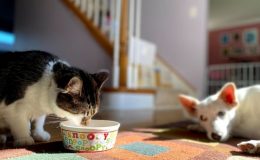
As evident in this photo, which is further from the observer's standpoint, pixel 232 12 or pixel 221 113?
pixel 232 12

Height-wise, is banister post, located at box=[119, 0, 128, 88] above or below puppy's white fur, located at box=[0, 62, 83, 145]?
above

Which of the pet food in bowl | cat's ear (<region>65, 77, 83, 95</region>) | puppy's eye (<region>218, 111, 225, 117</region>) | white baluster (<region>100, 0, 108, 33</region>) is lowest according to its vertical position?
the pet food in bowl

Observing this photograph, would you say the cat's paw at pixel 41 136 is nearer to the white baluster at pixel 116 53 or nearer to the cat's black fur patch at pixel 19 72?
the cat's black fur patch at pixel 19 72

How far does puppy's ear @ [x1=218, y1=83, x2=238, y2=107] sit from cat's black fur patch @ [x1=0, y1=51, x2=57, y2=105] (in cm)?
88

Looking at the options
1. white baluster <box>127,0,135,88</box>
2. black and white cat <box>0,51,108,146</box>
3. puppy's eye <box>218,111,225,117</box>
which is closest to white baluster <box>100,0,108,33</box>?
white baluster <box>127,0,135,88</box>

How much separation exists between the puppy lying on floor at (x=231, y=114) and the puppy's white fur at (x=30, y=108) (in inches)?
27.8

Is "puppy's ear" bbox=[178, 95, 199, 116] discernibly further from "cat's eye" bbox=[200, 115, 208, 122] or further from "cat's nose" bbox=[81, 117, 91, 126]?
"cat's nose" bbox=[81, 117, 91, 126]

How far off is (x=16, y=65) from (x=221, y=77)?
19.3 feet

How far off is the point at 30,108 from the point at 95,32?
249 cm

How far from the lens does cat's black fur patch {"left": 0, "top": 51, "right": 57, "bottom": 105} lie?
107 cm

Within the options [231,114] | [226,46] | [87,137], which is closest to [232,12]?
[226,46]

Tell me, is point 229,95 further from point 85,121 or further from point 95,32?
point 95,32

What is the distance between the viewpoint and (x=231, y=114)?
1.45 meters

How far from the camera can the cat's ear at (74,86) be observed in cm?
98
